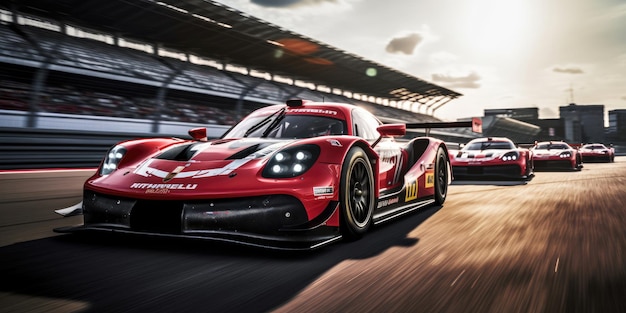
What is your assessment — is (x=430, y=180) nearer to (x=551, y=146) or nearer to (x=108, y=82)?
(x=551, y=146)

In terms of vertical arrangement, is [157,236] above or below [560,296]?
above

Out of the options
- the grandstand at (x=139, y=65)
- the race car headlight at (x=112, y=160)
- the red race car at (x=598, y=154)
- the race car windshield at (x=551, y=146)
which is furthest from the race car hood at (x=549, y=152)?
the race car headlight at (x=112, y=160)

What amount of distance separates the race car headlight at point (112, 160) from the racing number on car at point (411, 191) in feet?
8.74

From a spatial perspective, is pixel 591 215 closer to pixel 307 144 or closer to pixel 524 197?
pixel 524 197

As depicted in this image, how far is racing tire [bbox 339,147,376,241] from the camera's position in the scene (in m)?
3.67

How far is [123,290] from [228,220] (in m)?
0.81

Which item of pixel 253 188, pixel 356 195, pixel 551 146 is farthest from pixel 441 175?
pixel 551 146

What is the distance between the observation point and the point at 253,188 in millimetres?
3174

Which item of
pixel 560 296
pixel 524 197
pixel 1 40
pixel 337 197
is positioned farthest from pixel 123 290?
pixel 1 40

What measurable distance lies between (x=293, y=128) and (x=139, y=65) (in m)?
A: 21.9

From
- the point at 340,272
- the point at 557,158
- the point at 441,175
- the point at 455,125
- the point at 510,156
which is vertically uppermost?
the point at 455,125

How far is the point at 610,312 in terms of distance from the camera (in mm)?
2121

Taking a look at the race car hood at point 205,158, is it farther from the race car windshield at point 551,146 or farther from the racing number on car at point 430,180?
the race car windshield at point 551,146

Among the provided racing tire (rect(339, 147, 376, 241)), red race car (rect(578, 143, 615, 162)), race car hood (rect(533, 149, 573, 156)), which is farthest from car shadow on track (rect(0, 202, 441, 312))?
red race car (rect(578, 143, 615, 162))
